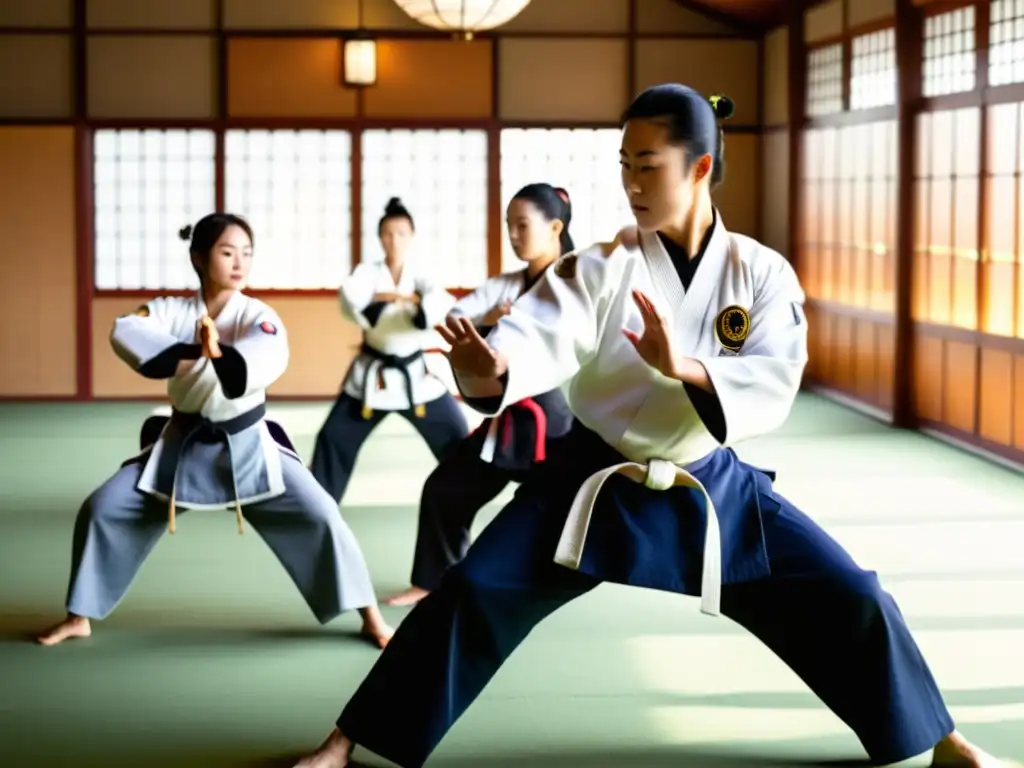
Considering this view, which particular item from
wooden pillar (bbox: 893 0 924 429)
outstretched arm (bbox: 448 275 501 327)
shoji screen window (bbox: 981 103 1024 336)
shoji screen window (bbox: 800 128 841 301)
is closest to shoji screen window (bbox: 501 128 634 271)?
shoji screen window (bbox: 800 128 841 301)

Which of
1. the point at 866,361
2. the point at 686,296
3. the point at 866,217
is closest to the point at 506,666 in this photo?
the point at 686,296

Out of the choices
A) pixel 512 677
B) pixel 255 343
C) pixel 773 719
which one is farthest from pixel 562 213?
pixel 773 719

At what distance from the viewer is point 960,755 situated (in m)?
2.99

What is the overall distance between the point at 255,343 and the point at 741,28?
23.6ft

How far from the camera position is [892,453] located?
7520 mm

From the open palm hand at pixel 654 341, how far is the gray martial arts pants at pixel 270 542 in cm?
152

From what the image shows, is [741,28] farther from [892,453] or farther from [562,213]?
[562,213]

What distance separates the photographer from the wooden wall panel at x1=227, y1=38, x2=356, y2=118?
32.9 ft

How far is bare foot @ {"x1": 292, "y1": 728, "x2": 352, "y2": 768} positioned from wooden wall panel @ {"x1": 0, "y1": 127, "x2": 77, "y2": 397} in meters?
7.53

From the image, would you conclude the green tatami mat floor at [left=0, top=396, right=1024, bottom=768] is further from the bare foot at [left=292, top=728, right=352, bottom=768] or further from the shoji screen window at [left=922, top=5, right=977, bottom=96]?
the shoji screen window at [left=922, top=5, right=977, bottom=96]

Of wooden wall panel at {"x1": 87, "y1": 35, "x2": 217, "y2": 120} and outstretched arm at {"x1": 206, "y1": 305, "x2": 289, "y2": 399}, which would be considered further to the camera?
wooden wall panel at {"x1": 87, "y1": 35, "x2": 217, "y2": 120}

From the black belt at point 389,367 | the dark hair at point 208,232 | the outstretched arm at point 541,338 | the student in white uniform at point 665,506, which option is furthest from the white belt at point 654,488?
the black belt at point 389,367

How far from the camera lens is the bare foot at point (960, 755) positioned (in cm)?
297

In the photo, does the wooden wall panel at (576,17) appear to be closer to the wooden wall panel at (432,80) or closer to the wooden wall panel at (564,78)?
the wooden wall panel at (564,78)
